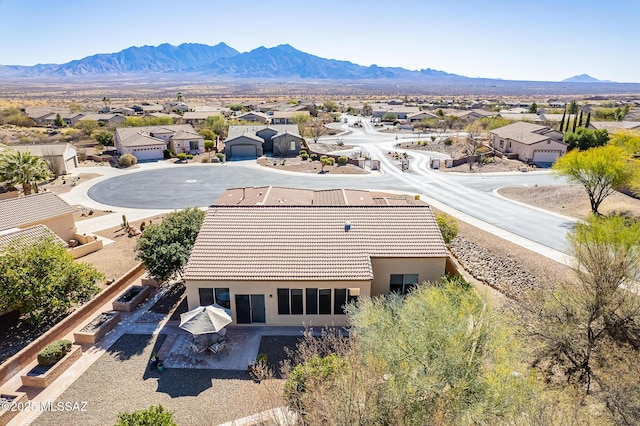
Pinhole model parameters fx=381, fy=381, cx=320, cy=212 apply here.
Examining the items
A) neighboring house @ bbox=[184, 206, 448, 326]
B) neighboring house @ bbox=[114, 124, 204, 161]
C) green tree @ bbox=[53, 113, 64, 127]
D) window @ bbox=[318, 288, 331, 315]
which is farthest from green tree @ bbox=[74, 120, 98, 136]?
window @ bbox=[318, 288, 331, 315]

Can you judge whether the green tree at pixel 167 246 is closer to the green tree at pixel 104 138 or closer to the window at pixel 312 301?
the window at pixel 312 301

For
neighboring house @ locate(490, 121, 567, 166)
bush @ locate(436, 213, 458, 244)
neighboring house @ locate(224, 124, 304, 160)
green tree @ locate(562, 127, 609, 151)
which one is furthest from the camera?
neighboring house @ locate(224, 124, 304, 160)

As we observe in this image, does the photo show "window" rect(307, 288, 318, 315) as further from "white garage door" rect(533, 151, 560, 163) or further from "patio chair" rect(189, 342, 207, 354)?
"white garage door" rect(533, 151, 560, 163)

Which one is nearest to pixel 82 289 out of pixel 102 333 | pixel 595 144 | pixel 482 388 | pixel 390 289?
pixel 102 333

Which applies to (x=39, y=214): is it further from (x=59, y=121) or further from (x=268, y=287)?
(x=59, y=121)

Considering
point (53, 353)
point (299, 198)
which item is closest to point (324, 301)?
point (53, 353)

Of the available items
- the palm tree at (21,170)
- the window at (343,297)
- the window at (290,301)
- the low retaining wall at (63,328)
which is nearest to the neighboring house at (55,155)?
the palm tree at (21,170)
